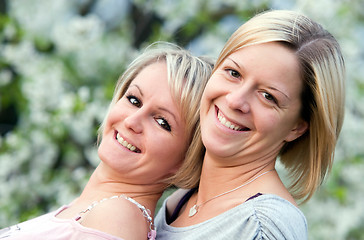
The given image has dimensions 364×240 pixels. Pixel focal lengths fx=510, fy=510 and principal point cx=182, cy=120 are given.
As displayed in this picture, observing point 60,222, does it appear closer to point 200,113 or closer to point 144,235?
point 144,235

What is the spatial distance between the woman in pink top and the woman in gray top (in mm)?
162

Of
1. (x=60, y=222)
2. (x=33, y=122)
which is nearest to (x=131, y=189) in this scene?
(x=60, y=222)

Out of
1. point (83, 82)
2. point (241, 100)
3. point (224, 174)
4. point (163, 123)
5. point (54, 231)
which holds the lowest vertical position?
point (83, 82)

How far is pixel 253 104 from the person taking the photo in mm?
1789

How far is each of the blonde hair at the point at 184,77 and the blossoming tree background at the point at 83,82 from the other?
4.01 ft

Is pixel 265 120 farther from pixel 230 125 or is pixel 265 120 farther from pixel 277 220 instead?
pixel 277 220

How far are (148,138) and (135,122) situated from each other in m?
0.08

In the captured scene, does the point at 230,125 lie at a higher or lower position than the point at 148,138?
higher

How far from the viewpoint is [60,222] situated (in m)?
1.94

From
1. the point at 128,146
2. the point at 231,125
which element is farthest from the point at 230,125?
the point at 128,146

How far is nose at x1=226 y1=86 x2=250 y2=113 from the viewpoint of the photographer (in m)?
1.78

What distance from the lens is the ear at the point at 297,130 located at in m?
1.89

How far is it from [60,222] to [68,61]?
2387 millimetres

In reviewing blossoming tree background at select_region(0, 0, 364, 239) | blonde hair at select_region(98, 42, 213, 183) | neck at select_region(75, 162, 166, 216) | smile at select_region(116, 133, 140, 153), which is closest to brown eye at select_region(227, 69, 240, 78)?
blonde hair at select_region(98, 42, 213, 183)
